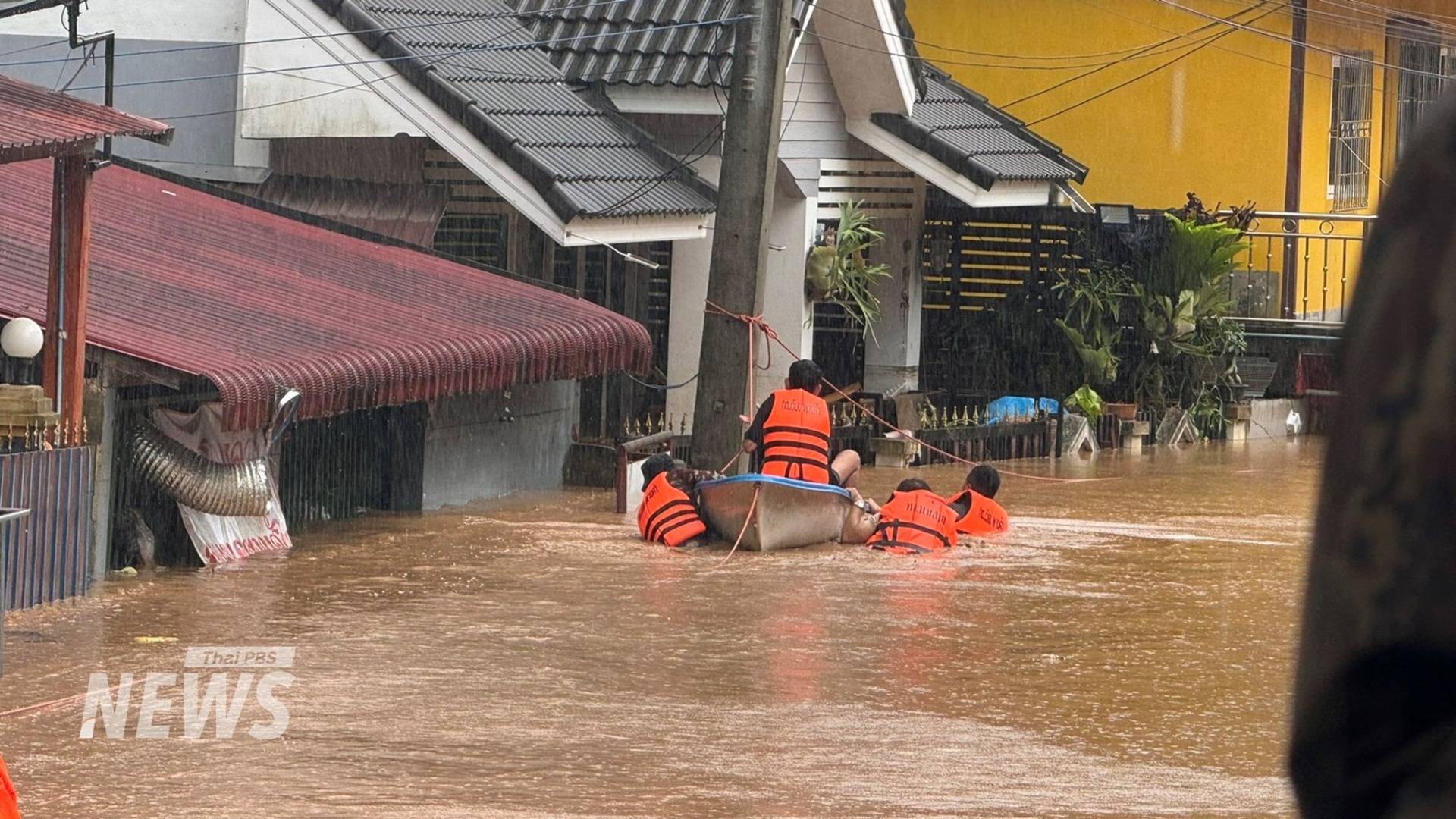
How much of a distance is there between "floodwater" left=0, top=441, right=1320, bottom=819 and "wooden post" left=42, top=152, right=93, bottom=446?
1.21m

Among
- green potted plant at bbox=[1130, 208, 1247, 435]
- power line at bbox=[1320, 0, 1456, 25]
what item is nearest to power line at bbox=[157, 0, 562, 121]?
green potted plant at bbox=[1130, 208, 1247, 435]

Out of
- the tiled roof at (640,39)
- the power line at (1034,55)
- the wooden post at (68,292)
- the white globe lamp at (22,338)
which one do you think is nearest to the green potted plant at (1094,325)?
the tiled roof at (640,39)

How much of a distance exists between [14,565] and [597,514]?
620 cm

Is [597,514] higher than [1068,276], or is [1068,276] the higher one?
[1068,276]

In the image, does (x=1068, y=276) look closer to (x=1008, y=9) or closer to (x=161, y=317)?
(x=1008, y=9)

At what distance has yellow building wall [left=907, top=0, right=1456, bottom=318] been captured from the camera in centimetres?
2755

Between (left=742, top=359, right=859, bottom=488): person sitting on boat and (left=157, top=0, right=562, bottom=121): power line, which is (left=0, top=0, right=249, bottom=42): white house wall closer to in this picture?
(left=157, top=0, right=562, bottom=121): power line

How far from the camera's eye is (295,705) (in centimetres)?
924

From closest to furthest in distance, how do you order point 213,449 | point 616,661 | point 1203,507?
1. point 616,661
2. point 213,449
3. point 1203,507

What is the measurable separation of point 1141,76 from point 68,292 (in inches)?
759

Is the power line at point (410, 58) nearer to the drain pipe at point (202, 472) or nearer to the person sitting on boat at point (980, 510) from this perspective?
the person sitting on boat at point (980, 510)

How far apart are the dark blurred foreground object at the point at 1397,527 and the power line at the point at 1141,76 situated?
27599mm

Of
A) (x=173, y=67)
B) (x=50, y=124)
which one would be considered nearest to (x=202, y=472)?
(x=50, y=124)

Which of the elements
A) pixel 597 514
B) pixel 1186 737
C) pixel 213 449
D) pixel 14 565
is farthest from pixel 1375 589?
pixel 597 514
